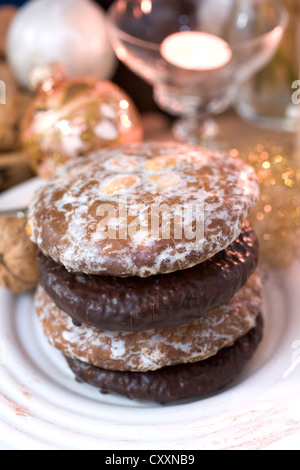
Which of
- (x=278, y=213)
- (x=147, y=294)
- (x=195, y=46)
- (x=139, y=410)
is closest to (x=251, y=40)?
(x=195, y=46)

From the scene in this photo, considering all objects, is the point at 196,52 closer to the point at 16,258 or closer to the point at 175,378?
the point at 16,258

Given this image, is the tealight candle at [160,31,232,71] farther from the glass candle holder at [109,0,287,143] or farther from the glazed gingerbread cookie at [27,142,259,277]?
the glazed gingerbread cookie at [27,142,259,277]

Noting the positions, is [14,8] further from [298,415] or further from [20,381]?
[298,415]

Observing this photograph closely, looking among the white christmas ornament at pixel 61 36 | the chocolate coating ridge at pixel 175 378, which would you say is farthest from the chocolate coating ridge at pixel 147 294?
the white christmas ornament at pixel 61 36

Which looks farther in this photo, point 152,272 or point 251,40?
point 251,40

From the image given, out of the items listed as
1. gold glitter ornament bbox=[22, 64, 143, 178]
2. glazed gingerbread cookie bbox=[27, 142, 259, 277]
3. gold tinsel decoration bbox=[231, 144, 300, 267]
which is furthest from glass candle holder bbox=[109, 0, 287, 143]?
glazed gingerbread cookie bbox=[27, 142, 259, 277]
